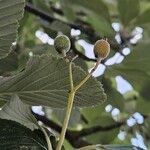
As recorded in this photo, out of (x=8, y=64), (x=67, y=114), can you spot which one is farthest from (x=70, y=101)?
(x=8, y=64)

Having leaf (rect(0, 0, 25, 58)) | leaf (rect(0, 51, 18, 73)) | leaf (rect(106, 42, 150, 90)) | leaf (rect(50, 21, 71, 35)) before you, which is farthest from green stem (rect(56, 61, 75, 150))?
leaf (rect(106, 42, 150, 90))

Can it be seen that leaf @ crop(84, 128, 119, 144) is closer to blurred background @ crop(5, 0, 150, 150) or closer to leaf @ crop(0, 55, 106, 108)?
blurred background @ crop(5, 0, 150, 150)

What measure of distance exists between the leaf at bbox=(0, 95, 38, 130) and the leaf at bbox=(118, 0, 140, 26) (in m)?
1.24

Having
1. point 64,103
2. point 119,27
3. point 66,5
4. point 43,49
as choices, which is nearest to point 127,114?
point 119,27

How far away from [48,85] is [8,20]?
130 millimetres

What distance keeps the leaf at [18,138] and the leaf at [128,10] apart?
4.15ft

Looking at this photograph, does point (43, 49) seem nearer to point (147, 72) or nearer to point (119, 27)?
point (147, 72)

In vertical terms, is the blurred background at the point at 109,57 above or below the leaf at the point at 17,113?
below

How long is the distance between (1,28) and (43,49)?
348 millimetres

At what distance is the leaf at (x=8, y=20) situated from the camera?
0.82 m

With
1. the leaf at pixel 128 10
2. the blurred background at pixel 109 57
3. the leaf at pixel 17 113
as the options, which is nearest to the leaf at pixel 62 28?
the blurred background at pixel 109 57

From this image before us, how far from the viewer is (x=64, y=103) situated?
0.89m

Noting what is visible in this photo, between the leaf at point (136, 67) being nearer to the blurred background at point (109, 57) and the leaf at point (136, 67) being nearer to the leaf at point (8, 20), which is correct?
the blurred background at point (109, 57)

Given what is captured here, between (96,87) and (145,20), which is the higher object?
(96,87)
